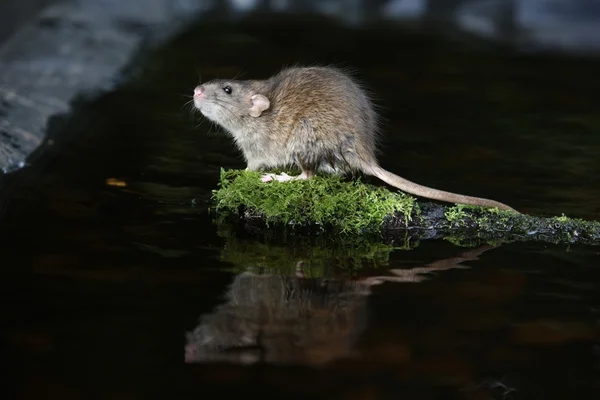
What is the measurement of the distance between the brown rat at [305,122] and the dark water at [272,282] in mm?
477

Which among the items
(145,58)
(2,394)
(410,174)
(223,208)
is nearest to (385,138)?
(410,174)

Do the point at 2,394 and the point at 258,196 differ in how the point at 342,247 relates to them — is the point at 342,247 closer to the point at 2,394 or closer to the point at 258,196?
the point at 258,196

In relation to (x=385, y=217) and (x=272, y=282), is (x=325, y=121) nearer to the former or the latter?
(x=385, y=217)

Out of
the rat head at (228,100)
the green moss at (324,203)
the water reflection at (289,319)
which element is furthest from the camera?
the rat head at (228,100)

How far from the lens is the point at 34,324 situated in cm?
448

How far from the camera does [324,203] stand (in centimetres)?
577

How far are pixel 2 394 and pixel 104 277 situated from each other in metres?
1.24

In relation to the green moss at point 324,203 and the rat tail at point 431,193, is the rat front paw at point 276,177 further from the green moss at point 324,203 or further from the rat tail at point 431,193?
the rat tail at point 431,193

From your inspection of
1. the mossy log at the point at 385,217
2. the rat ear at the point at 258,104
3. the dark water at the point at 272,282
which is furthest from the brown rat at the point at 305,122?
the dark water at the point at 272,282

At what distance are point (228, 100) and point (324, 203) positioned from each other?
0.93 m

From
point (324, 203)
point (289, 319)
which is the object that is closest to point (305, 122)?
point (324, 203)

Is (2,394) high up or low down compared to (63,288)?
down

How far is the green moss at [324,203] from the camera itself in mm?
5770

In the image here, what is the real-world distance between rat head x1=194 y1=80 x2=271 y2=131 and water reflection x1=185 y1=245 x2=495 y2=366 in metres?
1.26
